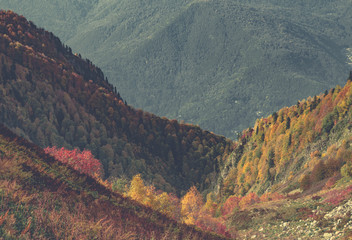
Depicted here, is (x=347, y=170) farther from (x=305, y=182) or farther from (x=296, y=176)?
(x=296, y=176)

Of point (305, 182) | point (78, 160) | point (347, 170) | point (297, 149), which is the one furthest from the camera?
point (297, 149)

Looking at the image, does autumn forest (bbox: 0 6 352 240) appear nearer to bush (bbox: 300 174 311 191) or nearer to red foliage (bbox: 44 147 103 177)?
bush (bbox: 300 174 311 191)

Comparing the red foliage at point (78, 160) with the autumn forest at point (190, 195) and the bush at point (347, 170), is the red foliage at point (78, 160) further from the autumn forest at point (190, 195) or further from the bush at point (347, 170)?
the bush at point (347, 170)

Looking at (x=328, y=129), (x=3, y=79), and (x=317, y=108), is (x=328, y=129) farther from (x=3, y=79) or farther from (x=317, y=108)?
(x=3, y=79)

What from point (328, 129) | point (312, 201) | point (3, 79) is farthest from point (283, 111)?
point (312, 201)

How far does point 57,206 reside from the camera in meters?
26.2

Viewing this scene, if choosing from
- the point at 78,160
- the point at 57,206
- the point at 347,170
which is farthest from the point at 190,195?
the point at 57,206

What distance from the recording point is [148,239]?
25.9 metres

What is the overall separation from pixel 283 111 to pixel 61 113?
8990cm

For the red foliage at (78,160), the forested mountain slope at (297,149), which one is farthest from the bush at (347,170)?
the red foliage at (78,160)

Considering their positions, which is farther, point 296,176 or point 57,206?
point 296,176

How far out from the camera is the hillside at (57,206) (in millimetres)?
21909

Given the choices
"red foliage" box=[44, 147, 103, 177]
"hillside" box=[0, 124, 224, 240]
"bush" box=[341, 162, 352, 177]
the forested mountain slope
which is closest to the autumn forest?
"hillside" box=[0, 124, 224, 240]

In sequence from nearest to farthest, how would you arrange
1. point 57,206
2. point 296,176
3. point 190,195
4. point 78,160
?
point 57,206, point 296,176, point 78,160, point 190,195
